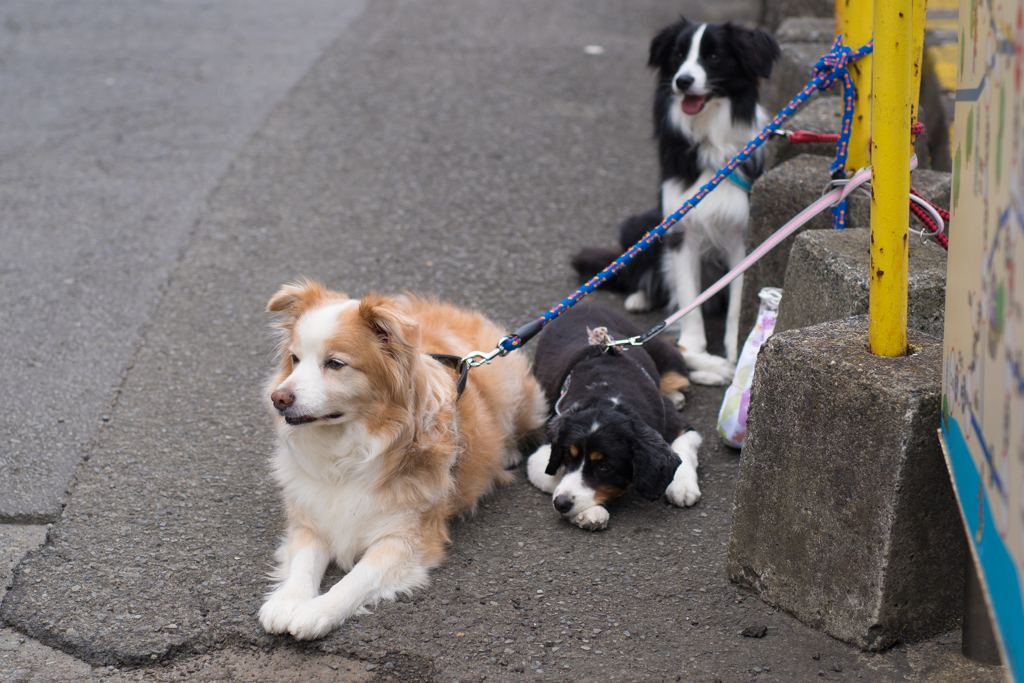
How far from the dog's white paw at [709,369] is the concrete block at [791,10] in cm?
551

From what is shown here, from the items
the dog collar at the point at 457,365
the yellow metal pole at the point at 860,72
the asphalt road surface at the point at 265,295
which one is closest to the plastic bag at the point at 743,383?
the asphalt road surface at the point at 265,295

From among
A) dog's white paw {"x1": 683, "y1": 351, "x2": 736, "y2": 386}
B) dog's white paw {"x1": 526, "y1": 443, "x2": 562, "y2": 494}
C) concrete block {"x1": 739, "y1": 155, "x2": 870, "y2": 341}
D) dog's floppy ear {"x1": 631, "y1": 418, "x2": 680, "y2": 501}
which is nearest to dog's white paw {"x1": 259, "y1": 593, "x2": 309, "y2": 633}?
dog's white paw {"x1": 526, "y1": 443, "x2": 562, "y2": 494}

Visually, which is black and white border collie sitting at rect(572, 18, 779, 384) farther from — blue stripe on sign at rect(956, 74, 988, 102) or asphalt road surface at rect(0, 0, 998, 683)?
blue stripe on sign at rect(956, 74, 988, 102)

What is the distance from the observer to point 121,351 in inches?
171

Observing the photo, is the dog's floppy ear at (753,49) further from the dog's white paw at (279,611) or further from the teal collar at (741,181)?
the dog's white paw at (279,611)

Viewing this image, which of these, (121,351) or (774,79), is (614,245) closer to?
(774,79)

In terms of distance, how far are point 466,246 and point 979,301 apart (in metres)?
4.14

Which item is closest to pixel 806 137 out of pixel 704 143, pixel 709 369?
pixel 704 143

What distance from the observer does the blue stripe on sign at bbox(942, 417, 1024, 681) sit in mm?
1325

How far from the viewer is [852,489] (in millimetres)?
2293

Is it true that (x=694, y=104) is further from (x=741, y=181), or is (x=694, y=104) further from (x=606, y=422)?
(x=606, y=422)

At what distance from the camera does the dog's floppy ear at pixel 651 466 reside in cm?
304

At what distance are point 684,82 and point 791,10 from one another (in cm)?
565

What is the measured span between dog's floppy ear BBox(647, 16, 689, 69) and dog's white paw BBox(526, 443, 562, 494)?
2016 mm
